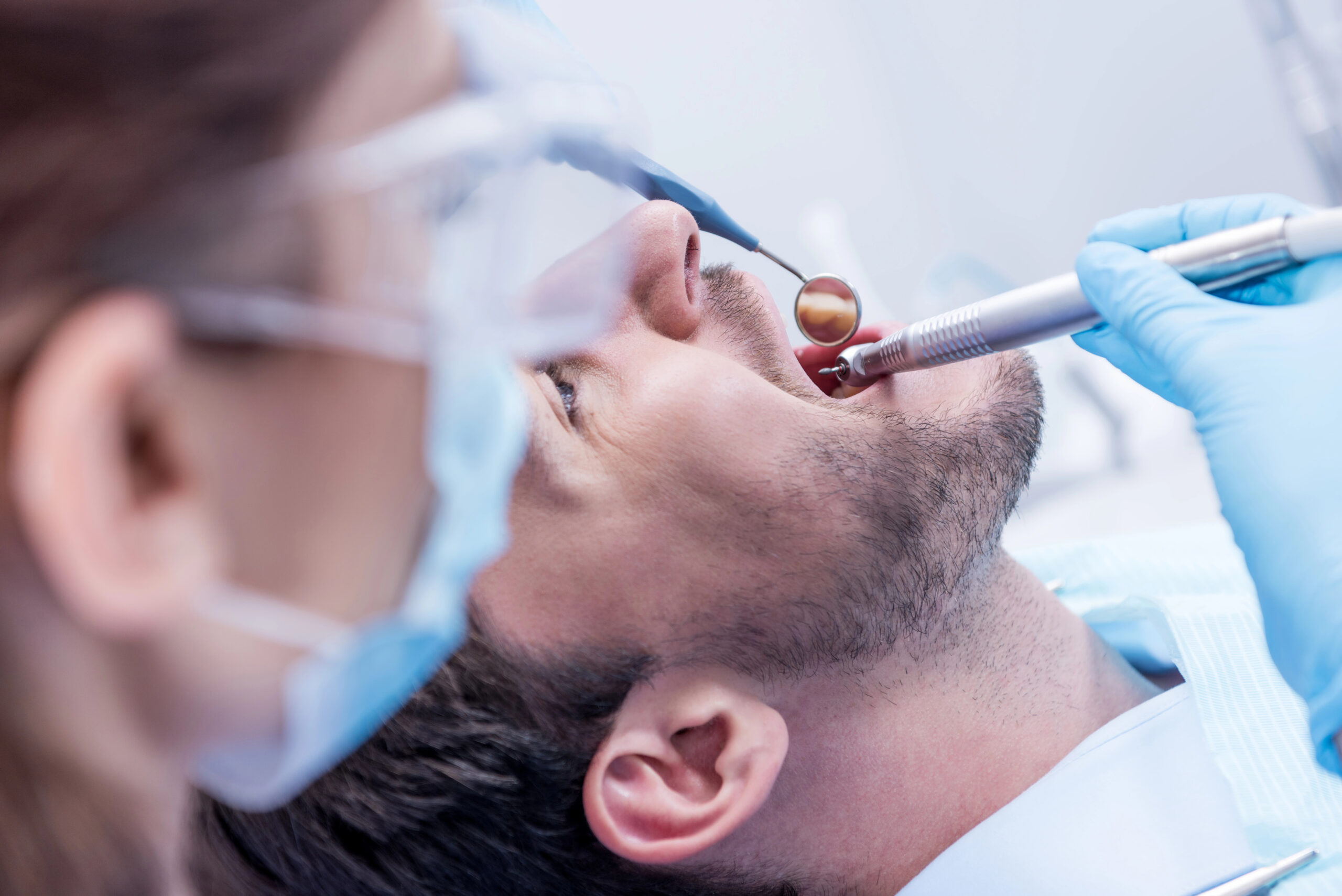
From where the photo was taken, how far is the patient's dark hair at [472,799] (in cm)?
87

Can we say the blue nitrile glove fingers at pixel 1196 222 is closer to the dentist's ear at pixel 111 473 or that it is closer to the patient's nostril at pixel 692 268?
the patient's nostril at pixel 692 268

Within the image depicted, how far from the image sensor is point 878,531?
3.05 ft

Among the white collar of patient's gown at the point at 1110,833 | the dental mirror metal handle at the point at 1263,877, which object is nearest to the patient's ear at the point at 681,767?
the white collar of patient's gown at the point at 1110,833

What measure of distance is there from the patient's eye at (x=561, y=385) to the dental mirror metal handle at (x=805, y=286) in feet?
0.84

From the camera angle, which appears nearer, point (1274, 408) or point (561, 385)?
point (1274, 408)

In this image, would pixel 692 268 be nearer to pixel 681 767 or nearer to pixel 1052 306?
pixel 1052 306

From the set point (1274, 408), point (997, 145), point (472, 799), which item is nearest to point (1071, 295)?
point (1274, 408)

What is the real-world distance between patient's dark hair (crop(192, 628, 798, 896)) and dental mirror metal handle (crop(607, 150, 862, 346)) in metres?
0.50

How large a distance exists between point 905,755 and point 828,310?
21.3 inches

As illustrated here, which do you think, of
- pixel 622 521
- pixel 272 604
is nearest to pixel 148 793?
pixel 272 604

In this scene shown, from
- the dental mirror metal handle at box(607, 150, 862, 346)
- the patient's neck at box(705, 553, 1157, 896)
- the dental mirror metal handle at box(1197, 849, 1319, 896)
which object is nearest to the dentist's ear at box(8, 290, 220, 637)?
the patient's neck at box(705, 553, 1157, 896)

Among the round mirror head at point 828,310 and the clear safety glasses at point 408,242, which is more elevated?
the clear safety glasses at point 408,242

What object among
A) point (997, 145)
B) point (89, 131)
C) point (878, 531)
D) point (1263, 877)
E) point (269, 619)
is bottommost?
point (1263, 877)

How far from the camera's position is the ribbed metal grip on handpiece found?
31.1 inches
